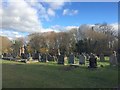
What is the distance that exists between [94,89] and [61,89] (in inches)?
65.1

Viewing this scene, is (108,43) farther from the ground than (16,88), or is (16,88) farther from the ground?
(108,43)

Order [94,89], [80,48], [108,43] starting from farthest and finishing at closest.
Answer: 1. [108,43]
2. [80,48]
3. [94,89]

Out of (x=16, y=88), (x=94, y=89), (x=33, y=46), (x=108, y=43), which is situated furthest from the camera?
(x=33, y=46)

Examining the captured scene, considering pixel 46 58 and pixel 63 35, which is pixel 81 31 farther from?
pixel 46 58

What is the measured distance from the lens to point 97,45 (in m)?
60.0

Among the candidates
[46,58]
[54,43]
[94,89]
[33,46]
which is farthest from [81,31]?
[94,89]

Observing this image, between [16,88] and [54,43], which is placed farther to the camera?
[54,43]

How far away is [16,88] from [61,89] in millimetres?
1977

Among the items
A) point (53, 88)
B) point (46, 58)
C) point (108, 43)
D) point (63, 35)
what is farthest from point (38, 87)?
point (63, 35)

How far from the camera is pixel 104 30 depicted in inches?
2960

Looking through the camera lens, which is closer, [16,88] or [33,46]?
[16,88]

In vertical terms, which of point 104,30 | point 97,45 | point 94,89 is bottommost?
point 94,89

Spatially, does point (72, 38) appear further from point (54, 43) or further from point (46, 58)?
point (46, 58)

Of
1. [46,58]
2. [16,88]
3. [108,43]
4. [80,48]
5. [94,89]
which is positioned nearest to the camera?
[16,88]
